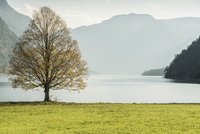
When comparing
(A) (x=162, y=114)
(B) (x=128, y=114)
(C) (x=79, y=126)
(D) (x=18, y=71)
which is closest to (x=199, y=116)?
(A) (x=162, y=114)

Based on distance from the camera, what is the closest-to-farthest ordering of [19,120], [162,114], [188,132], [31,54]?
[188,132]
[19,120]
[162,114]
[31,54]

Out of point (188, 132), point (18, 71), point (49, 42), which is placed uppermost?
point (49, 42)

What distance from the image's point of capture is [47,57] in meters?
60.9

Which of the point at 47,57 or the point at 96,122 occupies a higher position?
the point at 47,57

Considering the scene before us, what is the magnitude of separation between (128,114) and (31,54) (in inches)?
945

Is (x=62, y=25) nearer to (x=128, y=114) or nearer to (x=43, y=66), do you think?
(x=43, y=66)

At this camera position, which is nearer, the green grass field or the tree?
the green grass field

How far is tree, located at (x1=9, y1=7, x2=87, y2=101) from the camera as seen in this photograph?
59631mm

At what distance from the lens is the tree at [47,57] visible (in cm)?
5963

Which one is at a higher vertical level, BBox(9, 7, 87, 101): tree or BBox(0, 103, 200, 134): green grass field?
BBox(9, 7, 87, 101): tree

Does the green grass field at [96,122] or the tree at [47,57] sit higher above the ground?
the tree at [47,57]

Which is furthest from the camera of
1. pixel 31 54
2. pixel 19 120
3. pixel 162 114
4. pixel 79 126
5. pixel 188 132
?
pixel 31 54

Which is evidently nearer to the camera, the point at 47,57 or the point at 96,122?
the point at 96,122

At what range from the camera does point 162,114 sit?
3962 centimetres
